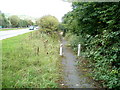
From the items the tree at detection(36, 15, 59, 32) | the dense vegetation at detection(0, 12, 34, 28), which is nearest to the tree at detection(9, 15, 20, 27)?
the dense vegetation at detection(0, 12, 34, 28)

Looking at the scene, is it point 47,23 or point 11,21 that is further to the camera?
point 47,23

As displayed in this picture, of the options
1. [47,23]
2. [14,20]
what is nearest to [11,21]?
[14,20]

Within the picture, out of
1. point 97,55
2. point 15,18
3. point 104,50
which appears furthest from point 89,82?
point 15,18

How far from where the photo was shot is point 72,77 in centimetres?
320

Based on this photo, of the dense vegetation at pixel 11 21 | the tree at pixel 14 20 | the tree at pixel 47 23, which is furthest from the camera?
the tree at pixel 47 23

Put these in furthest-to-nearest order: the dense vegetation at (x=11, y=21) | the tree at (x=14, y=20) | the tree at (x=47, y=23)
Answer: the tree at (x=47, y=23) < the tree at (x=14, y=20) < the dense vegetation at (x=11, y=21)

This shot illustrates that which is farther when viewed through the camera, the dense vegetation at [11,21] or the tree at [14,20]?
the tree at [14,20]

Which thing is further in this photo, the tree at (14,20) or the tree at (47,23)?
the tree at (47,23)

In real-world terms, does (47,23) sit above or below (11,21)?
above

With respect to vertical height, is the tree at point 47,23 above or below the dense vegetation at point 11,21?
above

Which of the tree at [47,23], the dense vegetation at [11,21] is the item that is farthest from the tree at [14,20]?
the tree at [47,23]

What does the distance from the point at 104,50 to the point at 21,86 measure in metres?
2.65

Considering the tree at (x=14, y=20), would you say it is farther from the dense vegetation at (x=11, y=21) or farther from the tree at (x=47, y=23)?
the tree at (x=47, y=23)

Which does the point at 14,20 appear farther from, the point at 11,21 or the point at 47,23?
the point at 47,23
